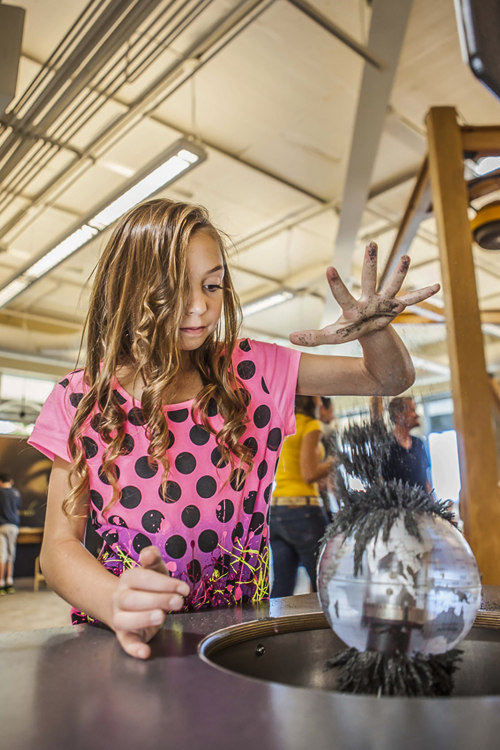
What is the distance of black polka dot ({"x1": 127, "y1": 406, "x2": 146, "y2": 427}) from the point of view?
97cm

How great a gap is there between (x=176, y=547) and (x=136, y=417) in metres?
0.21

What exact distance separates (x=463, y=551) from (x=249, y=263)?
6.37 metres

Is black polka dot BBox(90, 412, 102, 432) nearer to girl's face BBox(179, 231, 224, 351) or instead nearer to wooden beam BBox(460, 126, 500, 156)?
girl's face BBox(179, 231, 224, 351)

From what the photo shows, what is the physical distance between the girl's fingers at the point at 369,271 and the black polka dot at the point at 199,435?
1.24 ft

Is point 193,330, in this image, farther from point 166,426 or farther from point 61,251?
point 61,251

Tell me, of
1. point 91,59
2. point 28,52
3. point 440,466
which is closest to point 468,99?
point 91,59

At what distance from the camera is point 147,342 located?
969 mm

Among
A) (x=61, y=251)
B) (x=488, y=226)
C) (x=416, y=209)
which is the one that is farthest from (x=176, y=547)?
(x=61, y=251)

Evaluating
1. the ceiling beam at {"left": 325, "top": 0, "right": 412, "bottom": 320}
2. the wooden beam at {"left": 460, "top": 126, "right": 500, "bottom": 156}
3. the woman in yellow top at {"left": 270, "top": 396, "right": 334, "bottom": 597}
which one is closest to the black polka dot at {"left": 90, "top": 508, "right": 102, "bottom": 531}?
the woman in yellow top at {"left": 270, "top": 396, "right": 334, "bottom": 597}

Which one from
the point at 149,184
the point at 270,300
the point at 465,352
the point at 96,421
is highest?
the point at 270,300

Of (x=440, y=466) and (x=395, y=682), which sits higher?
(x=440, y=466)

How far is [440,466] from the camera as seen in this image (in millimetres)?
705

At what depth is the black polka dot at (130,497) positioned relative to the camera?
0.94 metres

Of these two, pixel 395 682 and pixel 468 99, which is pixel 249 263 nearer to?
pixel 468 99
